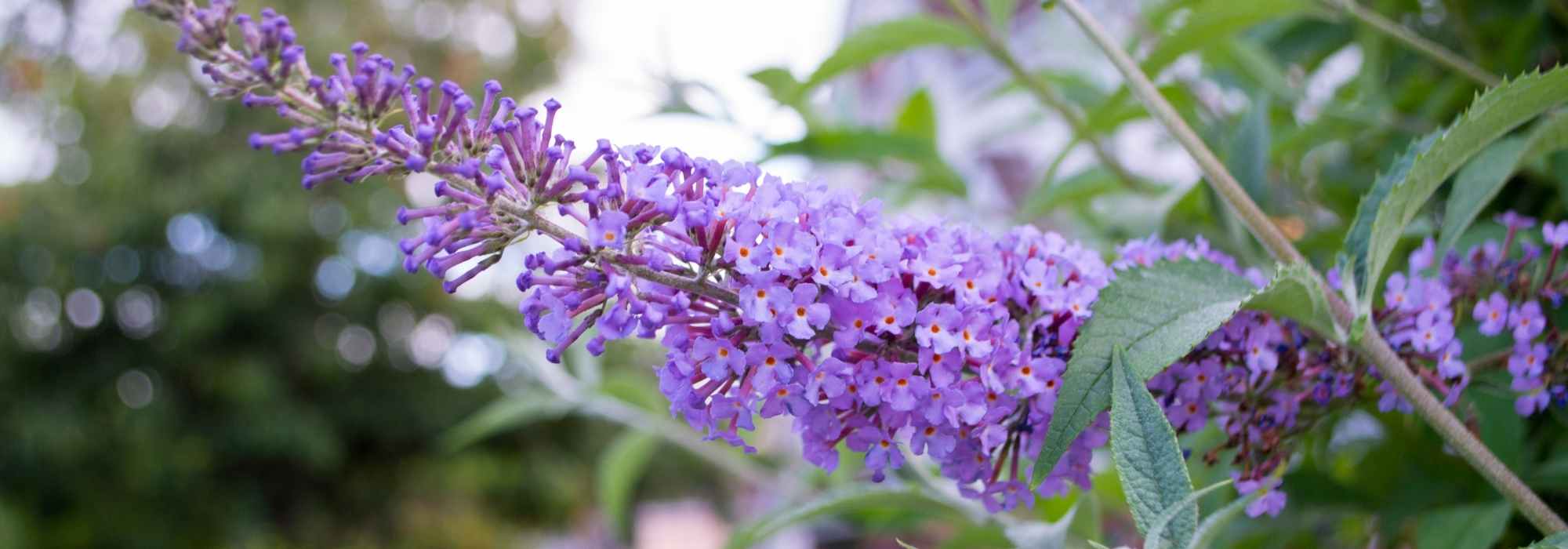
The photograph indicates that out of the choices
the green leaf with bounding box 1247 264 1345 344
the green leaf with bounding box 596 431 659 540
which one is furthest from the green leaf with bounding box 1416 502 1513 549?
the green leaf with bounding box 596 431 659 540

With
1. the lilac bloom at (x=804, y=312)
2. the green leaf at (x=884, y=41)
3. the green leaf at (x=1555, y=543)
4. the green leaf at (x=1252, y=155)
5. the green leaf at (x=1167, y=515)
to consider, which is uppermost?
the green leaf at (x=884, y=41)

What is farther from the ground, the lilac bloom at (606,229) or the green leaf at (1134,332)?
the lilac bloom at (606,229)

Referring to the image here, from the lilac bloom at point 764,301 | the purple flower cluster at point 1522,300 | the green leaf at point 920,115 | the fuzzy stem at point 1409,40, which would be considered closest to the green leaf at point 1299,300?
the purple flower cluster at point 1522,300

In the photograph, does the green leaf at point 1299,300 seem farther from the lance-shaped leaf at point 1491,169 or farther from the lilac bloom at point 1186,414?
the lance-shaped leaf at point 1491,169

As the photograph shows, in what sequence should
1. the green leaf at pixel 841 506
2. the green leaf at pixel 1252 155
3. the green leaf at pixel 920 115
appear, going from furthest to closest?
the green leaf at pixel 920 115 → the green leaf at pixel 841 506 → the green leaf at pixel 1252 155

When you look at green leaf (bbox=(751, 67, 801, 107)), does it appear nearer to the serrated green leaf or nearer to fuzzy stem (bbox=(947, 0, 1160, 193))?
fuzzy stem (bbox=(947, 0, 1160, 193))

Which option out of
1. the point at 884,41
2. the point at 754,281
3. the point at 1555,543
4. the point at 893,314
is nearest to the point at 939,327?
the point at 893,314


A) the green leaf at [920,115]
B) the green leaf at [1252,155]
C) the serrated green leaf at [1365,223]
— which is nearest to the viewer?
the serrated green leaf at [1365,223]
